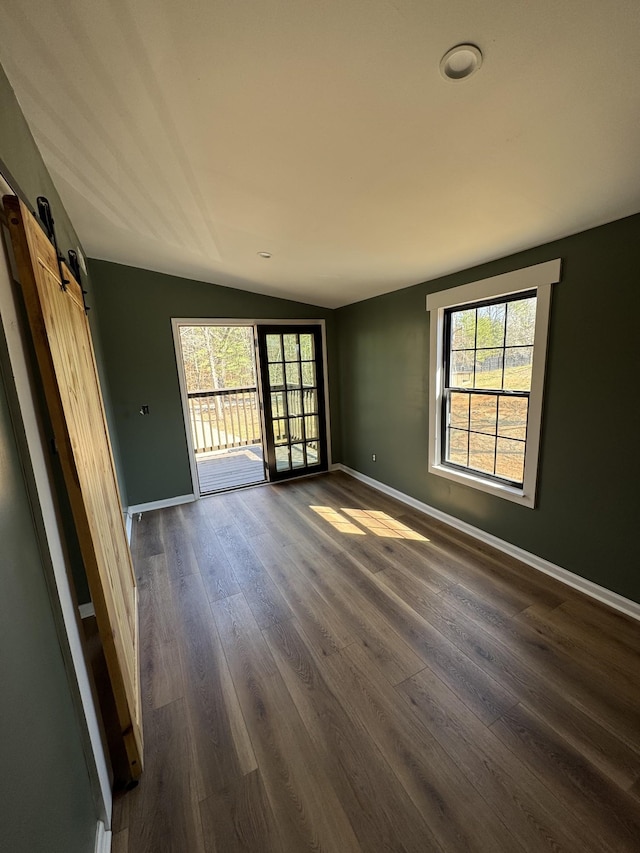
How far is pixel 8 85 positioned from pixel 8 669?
185 centimetres

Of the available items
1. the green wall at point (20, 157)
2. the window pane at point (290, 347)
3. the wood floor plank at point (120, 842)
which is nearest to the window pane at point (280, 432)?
the window pane at point (290, 347)

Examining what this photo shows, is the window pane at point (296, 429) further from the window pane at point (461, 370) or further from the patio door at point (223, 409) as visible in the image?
the window pane at point (461, 370)

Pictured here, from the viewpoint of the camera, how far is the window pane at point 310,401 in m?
4.67

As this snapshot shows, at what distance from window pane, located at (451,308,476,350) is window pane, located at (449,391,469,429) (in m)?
0.43

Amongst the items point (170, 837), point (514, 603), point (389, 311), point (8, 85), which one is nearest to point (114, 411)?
point (8, 85)

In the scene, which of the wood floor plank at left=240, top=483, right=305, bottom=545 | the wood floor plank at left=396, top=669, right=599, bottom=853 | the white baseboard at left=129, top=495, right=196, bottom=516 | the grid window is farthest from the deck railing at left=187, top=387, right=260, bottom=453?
the wood floor plank at left=396, top=669, right=599, bottom=853

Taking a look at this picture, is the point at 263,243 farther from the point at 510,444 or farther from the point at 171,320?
the point at 510,444

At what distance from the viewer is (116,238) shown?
8.94 feet

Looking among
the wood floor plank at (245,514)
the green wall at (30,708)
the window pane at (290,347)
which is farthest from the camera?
the window pane at (290,347)

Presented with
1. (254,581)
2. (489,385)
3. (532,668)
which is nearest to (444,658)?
(532,668)

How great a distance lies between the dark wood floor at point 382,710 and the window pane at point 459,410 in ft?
3.59

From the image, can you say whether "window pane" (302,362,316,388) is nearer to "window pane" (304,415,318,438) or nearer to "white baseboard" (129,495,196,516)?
"window pane" (304,415,318,438)

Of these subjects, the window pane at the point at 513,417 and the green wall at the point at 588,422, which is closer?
the green wall at the point at 588,422

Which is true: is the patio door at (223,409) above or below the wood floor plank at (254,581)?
above
